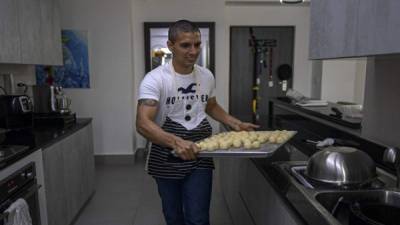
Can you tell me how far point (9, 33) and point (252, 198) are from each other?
1980mm

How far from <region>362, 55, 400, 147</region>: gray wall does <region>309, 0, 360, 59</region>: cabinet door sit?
1.19ft

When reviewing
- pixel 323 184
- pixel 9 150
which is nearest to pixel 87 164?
pixel 9 150

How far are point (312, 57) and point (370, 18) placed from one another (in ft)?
1.50

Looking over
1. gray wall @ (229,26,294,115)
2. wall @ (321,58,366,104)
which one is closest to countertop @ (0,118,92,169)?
gray wall @ (229,26,294,115)

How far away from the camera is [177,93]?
154 centimetres

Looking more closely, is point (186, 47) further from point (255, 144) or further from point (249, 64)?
point (249, 64)

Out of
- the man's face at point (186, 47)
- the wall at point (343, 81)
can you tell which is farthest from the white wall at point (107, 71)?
the wall at point (343, 81)

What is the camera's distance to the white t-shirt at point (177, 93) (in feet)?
4.84

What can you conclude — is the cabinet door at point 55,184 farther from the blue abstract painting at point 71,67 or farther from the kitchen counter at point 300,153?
the blue abstract painting at point 71,67

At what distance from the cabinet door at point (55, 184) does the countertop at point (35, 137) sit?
2.3 inches

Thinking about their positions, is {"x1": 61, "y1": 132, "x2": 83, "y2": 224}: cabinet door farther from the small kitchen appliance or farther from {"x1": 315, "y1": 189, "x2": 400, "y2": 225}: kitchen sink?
{"x1": 315, "y1": 189, "x2": 400, "y2": 225}: kitchen sink

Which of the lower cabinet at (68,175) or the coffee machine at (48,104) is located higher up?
the coffee machine at (48,104)

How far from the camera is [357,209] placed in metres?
0.89

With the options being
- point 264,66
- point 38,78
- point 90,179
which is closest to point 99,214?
point 90,179
